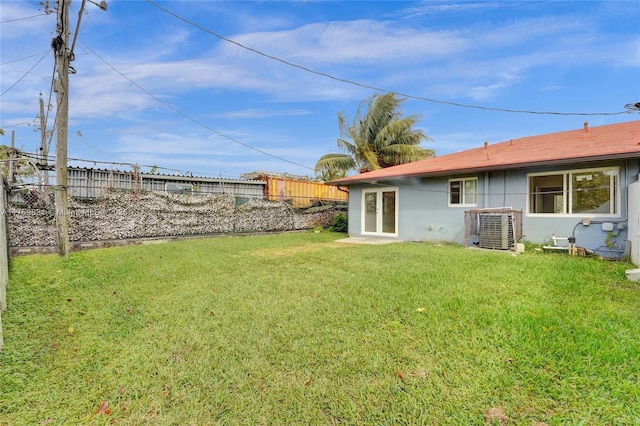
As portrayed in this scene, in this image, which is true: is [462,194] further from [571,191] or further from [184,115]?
[184,115]

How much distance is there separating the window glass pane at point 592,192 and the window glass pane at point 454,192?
2916 mm

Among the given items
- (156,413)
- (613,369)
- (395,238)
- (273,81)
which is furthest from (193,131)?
(613,369)

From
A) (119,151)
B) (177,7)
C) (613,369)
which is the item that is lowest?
(613,369)

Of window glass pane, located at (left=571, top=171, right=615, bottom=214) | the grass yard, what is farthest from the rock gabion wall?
window glass pane, located at (left=571, top=171, right=615, bottom=214)

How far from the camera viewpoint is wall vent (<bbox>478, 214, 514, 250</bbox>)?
8.00 metres

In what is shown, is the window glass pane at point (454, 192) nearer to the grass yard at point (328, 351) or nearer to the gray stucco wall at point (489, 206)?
the gray stucco wall at point (489, 206)

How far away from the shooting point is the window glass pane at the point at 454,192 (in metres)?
9.98

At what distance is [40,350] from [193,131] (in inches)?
611

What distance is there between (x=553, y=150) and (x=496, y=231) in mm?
3029

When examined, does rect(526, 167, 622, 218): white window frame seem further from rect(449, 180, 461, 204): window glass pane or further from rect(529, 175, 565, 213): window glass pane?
rect(449, 180, 461, 204): window glass pane

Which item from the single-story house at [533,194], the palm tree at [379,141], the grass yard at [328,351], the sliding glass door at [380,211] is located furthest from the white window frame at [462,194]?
the palm tree at [379,141]

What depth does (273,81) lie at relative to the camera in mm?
12273

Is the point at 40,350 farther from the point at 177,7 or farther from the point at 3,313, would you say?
the point at 177,7

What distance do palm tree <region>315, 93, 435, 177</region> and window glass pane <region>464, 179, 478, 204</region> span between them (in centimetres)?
807
